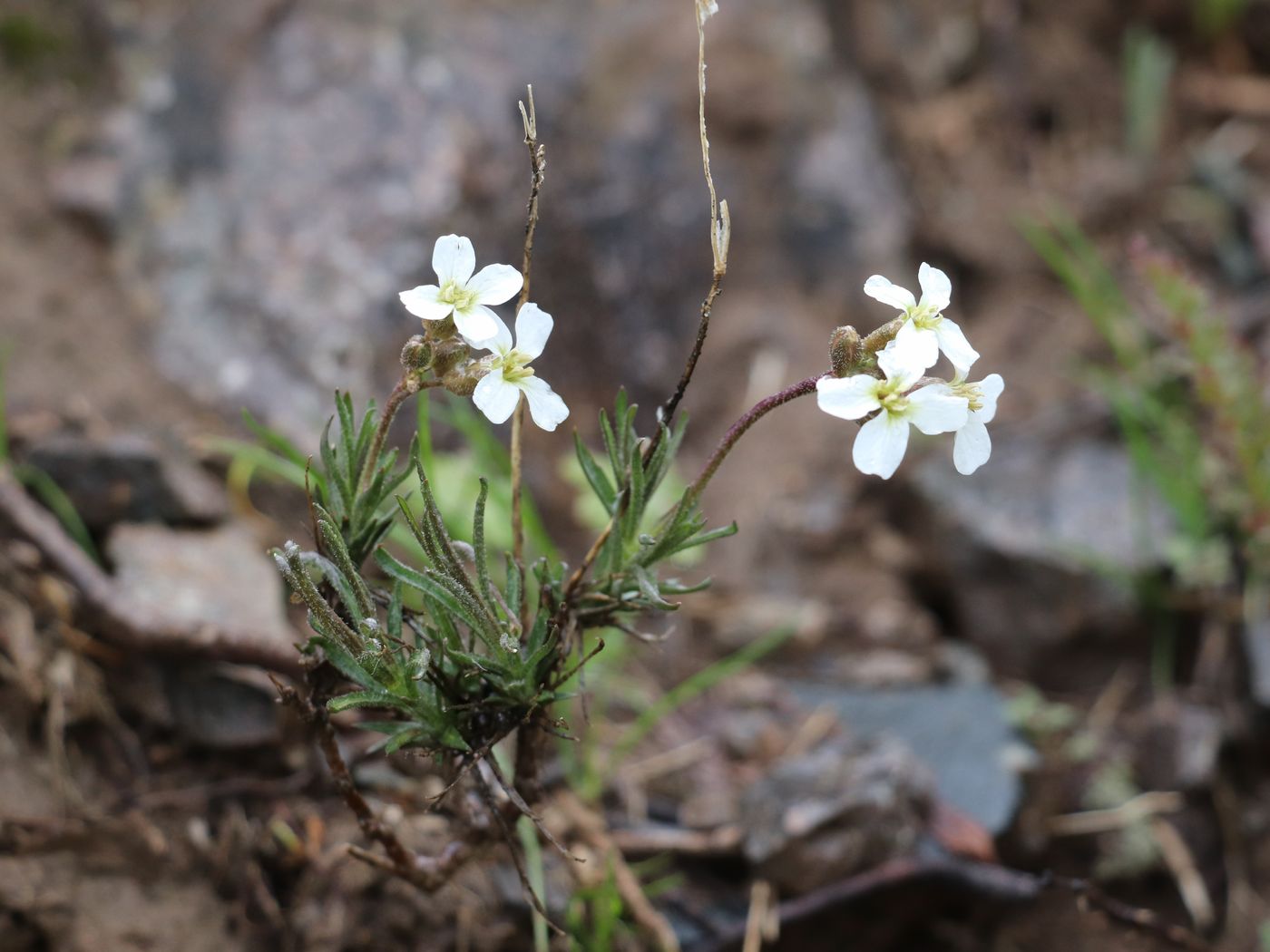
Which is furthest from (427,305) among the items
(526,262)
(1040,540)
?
(1040,540)

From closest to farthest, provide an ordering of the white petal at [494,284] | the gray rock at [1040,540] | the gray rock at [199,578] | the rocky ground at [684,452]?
1. the white petal at [494,284]
2. the rocky ground at [684,452]
3. the gray rock at [199,578]
4. the gray rock at [1040,540]

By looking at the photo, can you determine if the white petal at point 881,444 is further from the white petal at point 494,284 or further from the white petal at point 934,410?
the white petal at point 494,284

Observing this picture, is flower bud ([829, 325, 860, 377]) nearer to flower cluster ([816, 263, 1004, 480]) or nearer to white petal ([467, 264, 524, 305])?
flower cluster ([816, 263, 1004, 480])

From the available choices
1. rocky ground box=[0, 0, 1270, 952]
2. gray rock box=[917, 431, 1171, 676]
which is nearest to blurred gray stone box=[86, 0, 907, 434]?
rocky ground box=[0, 0, 1270, 952]

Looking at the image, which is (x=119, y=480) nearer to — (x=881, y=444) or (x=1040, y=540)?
(x=881, y=444)

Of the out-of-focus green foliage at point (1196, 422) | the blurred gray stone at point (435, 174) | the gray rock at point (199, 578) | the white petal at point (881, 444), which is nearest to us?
the white petal at point (881, 444)

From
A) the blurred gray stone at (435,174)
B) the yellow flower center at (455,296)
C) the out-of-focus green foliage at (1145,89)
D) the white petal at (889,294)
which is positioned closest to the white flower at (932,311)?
the white petal at (889,294)
